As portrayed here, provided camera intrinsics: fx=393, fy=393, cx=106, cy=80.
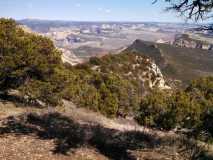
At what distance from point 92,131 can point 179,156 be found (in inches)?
144

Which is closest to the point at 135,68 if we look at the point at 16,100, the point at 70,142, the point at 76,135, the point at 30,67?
the point at 30,67

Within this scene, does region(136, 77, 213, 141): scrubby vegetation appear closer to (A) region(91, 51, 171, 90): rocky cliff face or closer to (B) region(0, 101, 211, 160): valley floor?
(B) region(0, 101, 211, 160): valley floor

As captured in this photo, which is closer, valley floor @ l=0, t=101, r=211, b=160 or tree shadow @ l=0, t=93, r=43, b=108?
valley floor @ l=0, t=101, r=211, b=160

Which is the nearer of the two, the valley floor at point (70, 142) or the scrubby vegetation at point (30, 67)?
the valley floor at point (70, 142)

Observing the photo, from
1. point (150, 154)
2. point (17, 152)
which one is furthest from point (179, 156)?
point (17, 152)

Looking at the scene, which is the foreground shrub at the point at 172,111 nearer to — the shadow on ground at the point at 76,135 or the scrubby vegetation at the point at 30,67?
the scrubby vegetation at the point at 30,67

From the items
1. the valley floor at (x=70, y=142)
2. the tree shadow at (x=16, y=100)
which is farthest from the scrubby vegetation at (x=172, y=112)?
the valley floor at (x=70, y=142)

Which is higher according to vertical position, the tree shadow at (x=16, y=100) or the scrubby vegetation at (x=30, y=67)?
the scrubby vegetation at (x=30, y=67)

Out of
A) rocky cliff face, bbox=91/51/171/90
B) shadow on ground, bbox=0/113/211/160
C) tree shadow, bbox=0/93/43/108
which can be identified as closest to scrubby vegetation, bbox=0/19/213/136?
tree shadow, bbox=0/93/43/108

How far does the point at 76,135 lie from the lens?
1459 cm

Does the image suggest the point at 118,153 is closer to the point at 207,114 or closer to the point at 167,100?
the point at 207,114

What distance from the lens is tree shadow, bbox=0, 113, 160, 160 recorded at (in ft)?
44.4

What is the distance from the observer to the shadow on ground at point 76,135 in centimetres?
1352

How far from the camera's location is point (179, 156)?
13.8 meters
